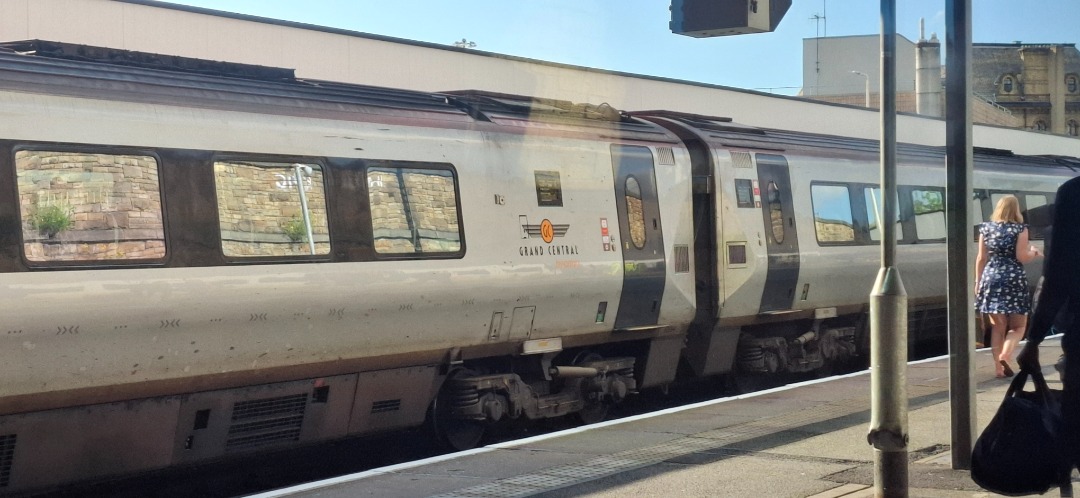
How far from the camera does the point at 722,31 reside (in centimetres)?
718

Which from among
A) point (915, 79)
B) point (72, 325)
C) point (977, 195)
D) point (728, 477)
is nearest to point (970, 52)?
point (728, 477)

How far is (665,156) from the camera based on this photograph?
12.3 meters

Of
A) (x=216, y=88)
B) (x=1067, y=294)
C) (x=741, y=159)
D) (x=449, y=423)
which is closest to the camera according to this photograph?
(x=1067, y=294)

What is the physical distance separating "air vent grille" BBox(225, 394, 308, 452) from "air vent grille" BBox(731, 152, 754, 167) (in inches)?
239

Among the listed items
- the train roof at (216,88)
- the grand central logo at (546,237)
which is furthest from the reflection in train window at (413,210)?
the grand central logo at (546,237)

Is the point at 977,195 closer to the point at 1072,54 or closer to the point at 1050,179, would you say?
the point at 1050,179

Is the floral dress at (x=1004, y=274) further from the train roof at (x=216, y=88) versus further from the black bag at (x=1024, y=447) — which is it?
the black bag at (x=1024, y=447)

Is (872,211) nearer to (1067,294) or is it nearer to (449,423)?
(449,423)

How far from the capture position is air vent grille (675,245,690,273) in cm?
1231

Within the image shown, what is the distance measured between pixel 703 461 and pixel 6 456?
167 inches

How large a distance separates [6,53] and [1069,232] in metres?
6.12

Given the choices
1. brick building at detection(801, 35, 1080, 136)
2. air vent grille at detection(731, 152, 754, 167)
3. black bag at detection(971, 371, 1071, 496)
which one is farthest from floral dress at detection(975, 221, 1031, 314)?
brick building at detection(801, 35, 1080, 136)

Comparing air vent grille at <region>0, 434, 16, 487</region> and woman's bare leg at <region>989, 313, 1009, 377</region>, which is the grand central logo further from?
air vent grille at <region>0, 434, 16, 487</region>

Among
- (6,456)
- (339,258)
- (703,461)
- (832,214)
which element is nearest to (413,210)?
(339,258)
